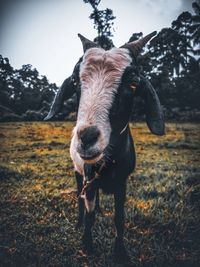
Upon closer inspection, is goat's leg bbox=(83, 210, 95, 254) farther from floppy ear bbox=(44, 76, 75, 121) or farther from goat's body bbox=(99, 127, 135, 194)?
floppy ear bbox=(44, 76, 75, 121)

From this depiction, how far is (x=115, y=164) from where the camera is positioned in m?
3.62

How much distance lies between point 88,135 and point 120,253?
1715 millimetres

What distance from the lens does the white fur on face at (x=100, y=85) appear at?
2805mm

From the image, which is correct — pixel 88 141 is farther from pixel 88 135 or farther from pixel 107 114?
pixel 107 114

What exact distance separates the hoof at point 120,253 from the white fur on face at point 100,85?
1.39 metres

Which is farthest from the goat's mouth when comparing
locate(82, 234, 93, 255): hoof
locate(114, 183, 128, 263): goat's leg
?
locate(82, 234, 93, 255): hoof

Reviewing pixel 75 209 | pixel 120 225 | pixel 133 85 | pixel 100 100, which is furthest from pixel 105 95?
pixel 75 209

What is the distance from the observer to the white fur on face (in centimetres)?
280

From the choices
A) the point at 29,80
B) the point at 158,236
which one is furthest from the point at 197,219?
the point at 29,80

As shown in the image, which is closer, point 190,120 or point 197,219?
point 197,219

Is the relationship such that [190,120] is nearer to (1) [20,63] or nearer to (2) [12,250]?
(1) [20,63]

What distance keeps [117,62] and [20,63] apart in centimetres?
212

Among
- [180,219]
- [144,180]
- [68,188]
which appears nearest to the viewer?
[180,219]

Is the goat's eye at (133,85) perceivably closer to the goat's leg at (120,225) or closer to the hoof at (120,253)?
the goat's leg at (120,225)
